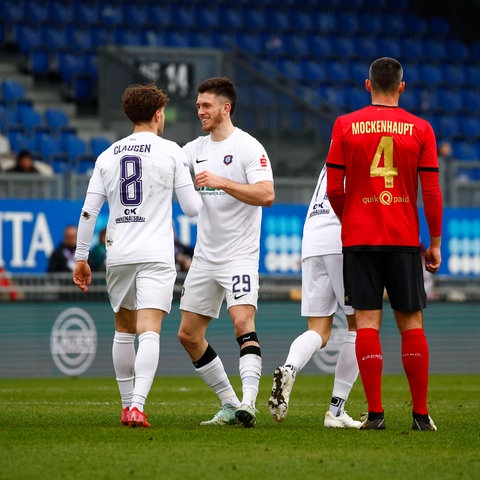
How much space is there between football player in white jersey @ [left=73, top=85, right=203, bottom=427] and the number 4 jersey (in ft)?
3.14

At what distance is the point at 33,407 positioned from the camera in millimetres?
9602

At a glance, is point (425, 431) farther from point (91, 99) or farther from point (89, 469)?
point (91, 99)

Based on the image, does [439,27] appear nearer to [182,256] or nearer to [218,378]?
[182,256]

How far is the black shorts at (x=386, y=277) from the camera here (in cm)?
737

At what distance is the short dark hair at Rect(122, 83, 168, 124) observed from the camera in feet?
25.2

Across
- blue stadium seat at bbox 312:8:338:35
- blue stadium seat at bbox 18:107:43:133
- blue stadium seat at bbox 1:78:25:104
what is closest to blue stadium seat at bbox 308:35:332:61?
blue stadium seat at bbox 312:8:338:35

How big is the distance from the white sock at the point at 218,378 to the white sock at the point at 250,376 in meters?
0.29

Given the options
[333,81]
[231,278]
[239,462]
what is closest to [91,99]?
[333,81]

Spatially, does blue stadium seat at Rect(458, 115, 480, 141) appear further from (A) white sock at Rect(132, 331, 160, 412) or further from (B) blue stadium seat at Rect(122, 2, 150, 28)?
(A) white sock at Rect(132, 331, 160, 412)

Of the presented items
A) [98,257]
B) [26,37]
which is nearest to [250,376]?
[98,257]

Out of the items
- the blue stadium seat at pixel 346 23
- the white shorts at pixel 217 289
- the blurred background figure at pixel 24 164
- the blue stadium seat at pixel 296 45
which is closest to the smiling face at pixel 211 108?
the white shorts at pixel 217 289

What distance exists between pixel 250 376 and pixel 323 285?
0.80 metres

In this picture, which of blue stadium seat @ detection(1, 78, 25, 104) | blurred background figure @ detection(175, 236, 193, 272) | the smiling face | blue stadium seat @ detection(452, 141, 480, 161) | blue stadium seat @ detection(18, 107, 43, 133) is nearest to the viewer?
the smiling face

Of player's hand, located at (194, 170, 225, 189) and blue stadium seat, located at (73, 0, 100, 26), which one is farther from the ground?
blue stadium seat, located at (73, 0, 100, 26)
